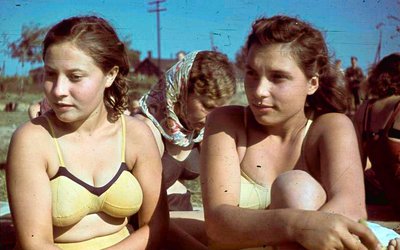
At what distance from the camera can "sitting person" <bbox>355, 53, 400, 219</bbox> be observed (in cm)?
376

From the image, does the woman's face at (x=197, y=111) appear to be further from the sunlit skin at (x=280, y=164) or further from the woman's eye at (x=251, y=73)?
the woman's eye at (x=251, y=73)

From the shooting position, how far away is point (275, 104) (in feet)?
8.05

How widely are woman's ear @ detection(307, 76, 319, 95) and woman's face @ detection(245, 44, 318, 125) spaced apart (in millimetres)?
70

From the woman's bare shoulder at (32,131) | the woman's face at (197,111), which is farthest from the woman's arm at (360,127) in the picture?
the woman's bare shoulder at (32,131)

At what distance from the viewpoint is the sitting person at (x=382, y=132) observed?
12.3 ft

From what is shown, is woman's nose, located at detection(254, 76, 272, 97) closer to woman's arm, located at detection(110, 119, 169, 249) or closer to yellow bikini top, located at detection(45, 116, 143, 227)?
woman's arm, located at detection(110, 119, 169, 249)

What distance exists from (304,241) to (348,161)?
0.49 meters

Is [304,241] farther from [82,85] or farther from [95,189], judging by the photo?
[82,85]

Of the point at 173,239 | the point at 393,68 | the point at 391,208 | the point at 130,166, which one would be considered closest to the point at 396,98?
the point at 393,68

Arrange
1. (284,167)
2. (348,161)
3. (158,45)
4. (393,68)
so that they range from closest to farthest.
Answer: (348,161) < (284,167) < (158,45) < (393,68)

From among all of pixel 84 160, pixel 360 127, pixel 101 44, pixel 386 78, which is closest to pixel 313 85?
pixel 101 44

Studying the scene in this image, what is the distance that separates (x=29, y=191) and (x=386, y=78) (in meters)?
2.86

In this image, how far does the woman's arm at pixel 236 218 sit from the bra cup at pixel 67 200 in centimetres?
50

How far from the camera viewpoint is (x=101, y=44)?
248 centimetres
